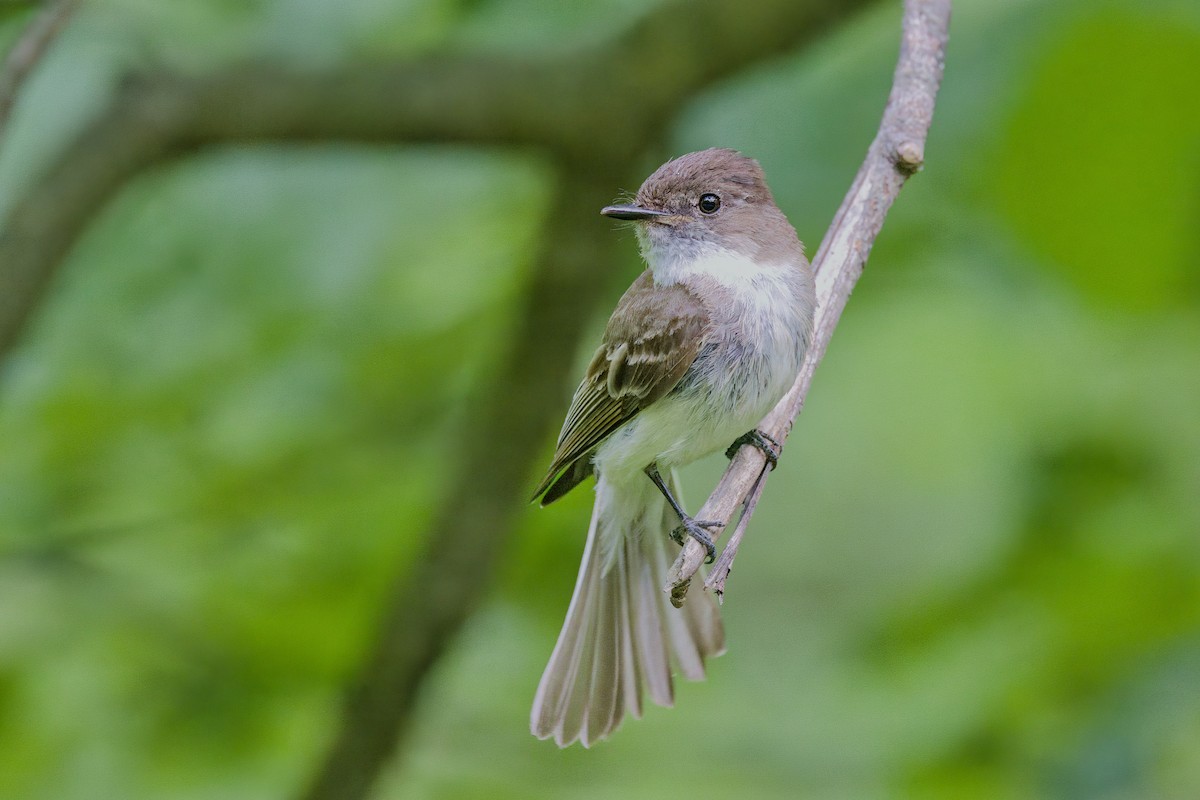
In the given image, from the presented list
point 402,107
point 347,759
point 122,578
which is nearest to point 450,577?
point 347,759

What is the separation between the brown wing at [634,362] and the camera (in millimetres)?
3344

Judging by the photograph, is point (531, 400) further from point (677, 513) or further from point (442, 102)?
point (677, 513)

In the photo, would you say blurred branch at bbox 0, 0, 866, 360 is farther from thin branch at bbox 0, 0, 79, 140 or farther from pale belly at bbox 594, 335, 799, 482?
pale belly at bbox 594, 335, 799, 482

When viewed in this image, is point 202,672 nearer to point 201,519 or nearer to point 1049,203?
point 201,519

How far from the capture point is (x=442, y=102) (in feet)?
15.2

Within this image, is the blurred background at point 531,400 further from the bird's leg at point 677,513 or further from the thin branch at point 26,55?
the thin branch at point 26,55

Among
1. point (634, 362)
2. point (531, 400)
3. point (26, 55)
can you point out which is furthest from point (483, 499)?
point (26, 55)

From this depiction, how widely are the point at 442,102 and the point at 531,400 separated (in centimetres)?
109

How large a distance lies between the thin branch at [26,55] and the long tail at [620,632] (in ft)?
5.78

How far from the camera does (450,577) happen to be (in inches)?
194

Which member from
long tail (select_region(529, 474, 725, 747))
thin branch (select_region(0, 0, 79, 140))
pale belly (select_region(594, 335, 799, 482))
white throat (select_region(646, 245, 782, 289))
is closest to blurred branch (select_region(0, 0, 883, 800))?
thin branch (select_region(0, 0, 79, 140))

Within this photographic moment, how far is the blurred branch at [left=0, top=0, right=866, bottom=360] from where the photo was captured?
178 inches

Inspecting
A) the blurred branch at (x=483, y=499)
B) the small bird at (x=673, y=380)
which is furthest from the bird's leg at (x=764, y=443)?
the blurred branch at (x=483, y=499)

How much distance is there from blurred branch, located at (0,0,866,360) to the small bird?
3.89ft
